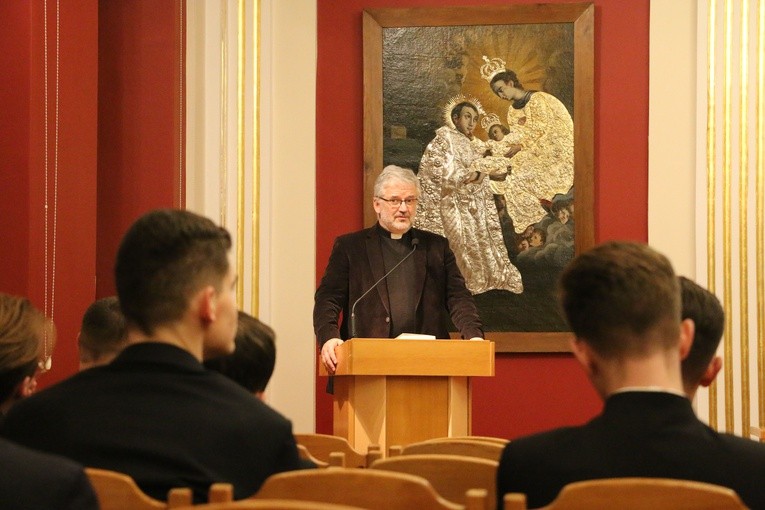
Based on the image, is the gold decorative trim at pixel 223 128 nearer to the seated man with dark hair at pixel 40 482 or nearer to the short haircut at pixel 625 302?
the short haircut at pixel 625 302

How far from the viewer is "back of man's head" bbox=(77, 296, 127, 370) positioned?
3463 millimetres

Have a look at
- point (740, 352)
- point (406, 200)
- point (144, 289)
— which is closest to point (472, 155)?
point (406, 200)

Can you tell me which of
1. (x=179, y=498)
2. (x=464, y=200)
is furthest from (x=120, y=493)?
(x=464, y=200)

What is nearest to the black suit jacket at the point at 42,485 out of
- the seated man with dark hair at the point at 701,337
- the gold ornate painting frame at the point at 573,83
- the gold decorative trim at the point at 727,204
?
the seated man with dark hair at the point at 701,337

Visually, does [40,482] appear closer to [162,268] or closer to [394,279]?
[162,268]

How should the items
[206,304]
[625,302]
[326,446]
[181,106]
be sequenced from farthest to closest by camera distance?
[181,106] < [326,446] < [206,304] < [625,302]

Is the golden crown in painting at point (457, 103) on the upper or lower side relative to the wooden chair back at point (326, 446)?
upper

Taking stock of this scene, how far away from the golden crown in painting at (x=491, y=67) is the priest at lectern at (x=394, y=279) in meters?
1.87

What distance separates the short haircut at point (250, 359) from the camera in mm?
2977

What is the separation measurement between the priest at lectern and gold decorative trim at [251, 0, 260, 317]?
1662mm

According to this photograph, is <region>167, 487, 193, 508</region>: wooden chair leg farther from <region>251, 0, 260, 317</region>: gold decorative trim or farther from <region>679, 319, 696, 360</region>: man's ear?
<region>251, 0, 260, 317</region>: gold decorative trim

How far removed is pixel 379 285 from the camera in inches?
240

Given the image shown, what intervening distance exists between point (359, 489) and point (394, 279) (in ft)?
13.7

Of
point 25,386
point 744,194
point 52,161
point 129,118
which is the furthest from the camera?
point 744,194
